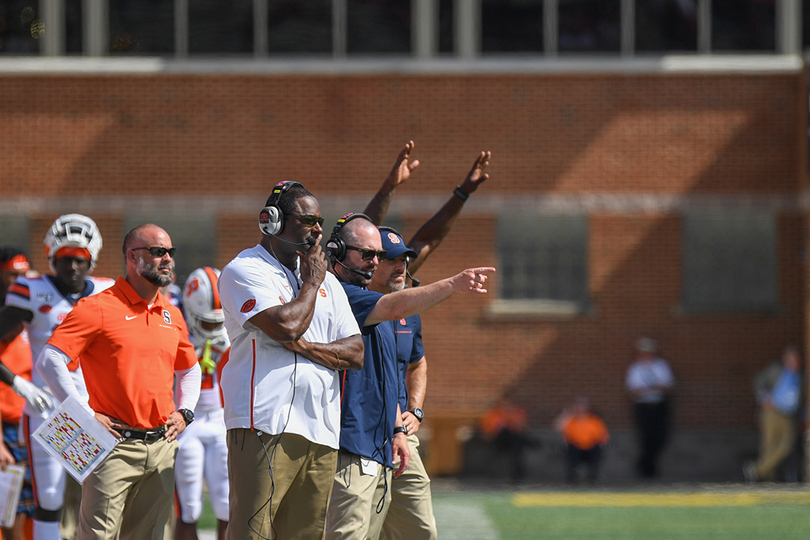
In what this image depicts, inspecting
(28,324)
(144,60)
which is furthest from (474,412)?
(28,324)

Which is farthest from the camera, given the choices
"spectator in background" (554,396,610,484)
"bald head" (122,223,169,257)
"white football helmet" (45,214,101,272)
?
"spectator in background" (554,396,610,484)

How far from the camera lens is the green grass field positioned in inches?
400

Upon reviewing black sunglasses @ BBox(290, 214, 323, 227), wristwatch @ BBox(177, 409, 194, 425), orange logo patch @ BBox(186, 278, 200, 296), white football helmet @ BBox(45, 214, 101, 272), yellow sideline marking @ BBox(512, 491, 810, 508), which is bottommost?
yellow sideline marking @ BBox(512, 491, 810, 508)

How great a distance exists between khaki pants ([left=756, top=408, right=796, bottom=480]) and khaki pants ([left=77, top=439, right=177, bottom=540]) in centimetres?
1165

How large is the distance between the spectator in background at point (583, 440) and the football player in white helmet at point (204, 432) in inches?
363

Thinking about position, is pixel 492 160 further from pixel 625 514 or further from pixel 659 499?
pixel 625 514

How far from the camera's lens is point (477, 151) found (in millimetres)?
16219

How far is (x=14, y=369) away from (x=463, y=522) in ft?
17.2

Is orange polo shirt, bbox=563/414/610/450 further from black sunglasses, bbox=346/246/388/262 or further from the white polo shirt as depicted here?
the white polo shirt

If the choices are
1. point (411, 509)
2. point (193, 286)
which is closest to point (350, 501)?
point (411, 509)

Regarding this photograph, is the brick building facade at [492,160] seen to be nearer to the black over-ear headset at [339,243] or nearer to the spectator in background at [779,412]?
the spectator in background at [779,412]

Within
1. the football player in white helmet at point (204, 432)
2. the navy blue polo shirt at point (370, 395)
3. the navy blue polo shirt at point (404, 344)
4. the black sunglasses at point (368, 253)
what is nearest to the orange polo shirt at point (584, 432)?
the football player in white helmet at point (204, 432)

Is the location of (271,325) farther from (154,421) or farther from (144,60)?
(144,60)

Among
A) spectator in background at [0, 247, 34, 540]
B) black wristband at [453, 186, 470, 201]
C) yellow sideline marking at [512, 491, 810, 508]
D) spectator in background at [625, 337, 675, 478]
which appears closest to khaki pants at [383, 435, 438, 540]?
black wristband at [453, 186, 470, 201]
